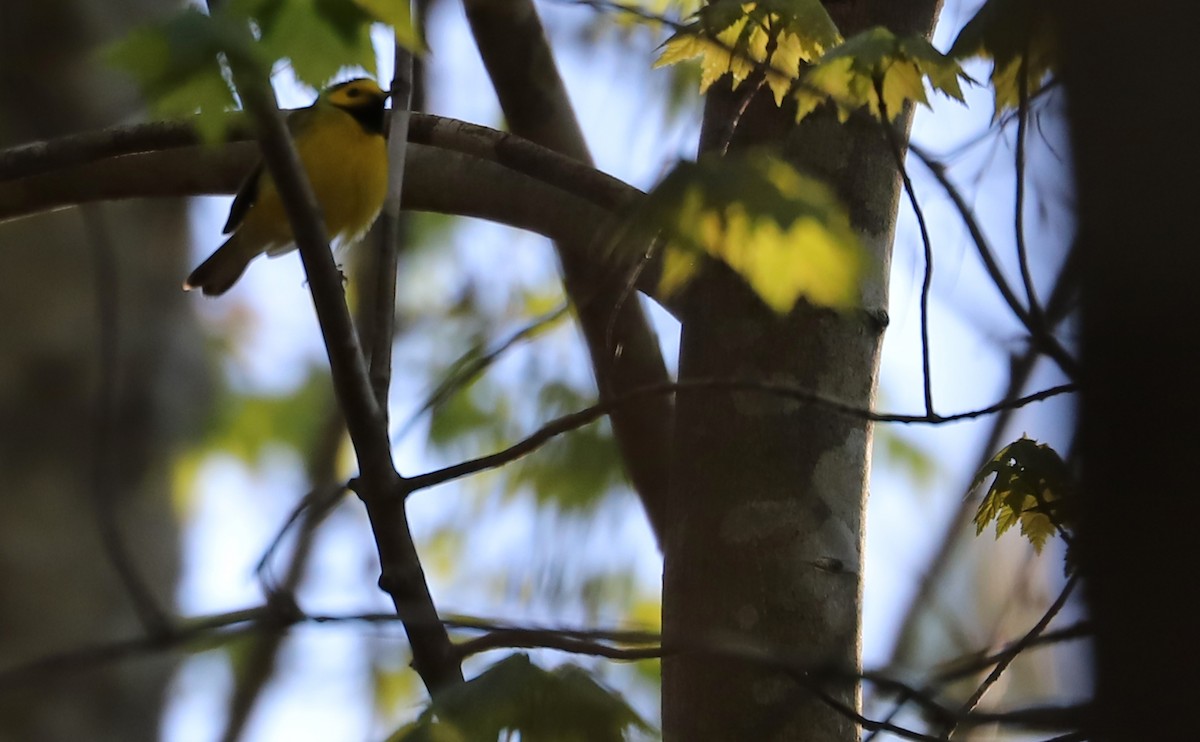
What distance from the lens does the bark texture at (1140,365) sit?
0.78 meters

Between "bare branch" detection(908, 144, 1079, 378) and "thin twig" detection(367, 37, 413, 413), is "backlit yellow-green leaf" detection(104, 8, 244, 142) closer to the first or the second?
"thin twig" detection(367, 37, 413, 413)

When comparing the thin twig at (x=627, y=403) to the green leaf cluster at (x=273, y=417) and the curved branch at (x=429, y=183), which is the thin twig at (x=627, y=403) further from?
the green leaf cluster at (x=273, y=417)

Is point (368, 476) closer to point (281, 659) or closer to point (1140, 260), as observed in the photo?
point (1140, 260)

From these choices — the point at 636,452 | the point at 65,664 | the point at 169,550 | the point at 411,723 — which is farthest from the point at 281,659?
the point at 65,664

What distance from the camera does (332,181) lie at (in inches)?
138

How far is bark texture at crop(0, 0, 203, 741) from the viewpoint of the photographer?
11.4 feet

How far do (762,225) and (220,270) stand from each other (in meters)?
3.14

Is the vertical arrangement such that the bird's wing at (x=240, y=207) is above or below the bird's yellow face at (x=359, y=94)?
below

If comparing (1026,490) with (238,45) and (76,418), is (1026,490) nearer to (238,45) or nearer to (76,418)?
(238,45)

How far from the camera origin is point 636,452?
9.86 ft

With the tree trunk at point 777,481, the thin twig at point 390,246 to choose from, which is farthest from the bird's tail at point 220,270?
the tree trunk at point 777,481

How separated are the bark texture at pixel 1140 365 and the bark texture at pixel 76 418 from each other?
2.96 m

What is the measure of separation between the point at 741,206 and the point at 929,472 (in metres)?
4.52

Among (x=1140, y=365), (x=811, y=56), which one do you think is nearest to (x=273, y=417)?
(x=811, y=56)
